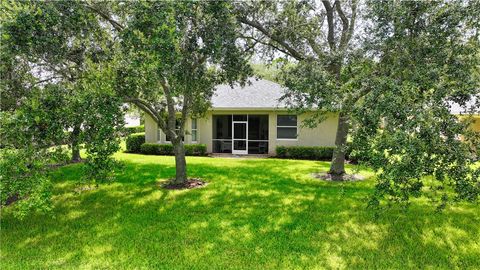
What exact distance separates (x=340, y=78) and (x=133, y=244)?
8092 millimetres

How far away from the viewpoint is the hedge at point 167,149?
20562 mm

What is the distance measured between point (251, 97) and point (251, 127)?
6.45 feet

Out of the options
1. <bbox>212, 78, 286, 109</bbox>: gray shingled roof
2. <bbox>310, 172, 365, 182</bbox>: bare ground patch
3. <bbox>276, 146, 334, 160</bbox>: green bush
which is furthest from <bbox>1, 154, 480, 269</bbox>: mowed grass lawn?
<bbox>212, 78, 286, 109</bbox>: gray shingled roof

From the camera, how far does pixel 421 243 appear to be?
7180 millimetres

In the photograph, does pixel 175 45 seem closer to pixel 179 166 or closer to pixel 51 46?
pixel 51 46

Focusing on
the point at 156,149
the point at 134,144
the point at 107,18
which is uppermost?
the point at 107,18

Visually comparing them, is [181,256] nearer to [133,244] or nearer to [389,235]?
[133,244]

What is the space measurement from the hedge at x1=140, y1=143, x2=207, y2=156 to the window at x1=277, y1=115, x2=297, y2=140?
484cm

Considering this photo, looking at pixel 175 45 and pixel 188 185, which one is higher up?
pixel 175 45

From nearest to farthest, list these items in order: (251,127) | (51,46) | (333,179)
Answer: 1. (51,46)
2. (333,179)
3. (251,127)

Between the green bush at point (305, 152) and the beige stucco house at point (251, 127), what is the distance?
773 millimetres

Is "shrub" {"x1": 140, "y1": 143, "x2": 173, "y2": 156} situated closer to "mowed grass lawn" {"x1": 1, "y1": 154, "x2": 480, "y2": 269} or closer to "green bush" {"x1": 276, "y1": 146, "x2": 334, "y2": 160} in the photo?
"green bush" {"x1": 276, "y1": 146, "x2": 334, "y2": 160}

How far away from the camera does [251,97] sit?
21469 millimetres

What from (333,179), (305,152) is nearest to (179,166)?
(333,179)
